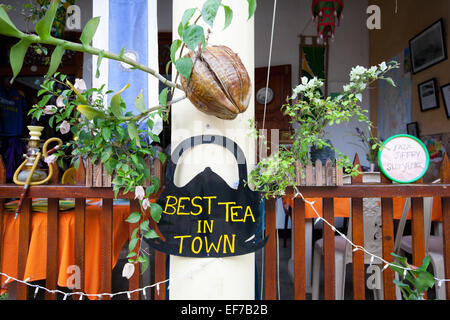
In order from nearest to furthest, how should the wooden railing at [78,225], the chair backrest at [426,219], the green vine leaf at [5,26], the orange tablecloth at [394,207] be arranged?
the green vine leaf at [5,26]
the wooden railing at [78,225]
the chair backrest at [426,219]
the orange tablecloth at [394,207]

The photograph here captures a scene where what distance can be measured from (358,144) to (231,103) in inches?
173

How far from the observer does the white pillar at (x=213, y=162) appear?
1048mm

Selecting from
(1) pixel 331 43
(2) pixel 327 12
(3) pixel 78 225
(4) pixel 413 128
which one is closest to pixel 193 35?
(3) pixel 78 225

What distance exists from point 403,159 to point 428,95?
295 cm

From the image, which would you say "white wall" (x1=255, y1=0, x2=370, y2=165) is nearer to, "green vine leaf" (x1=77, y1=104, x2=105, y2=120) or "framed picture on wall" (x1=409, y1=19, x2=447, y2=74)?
"framed picture on wall" (x1=409, y1=19, x2=447, y2=74)

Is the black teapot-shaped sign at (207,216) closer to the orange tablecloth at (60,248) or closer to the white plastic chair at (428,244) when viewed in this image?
the orange tablecloth at (60,248)

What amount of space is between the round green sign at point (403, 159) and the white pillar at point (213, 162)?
71cm

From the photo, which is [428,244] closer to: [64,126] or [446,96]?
[446,96]

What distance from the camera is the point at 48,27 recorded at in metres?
0.77

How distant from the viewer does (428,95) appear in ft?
12.1

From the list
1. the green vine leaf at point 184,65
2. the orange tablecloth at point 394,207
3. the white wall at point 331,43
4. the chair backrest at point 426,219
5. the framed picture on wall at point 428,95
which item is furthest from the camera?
the white wall at point 331,43

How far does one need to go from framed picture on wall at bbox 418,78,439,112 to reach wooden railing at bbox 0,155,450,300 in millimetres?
2698

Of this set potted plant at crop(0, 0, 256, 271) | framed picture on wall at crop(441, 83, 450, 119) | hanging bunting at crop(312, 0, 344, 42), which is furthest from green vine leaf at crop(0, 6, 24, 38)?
framed picture on wall at crop(441, 83, 450, 119)

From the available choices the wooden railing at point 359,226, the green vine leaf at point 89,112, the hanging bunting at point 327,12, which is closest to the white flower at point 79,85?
the green vine leaf at point 89,112
